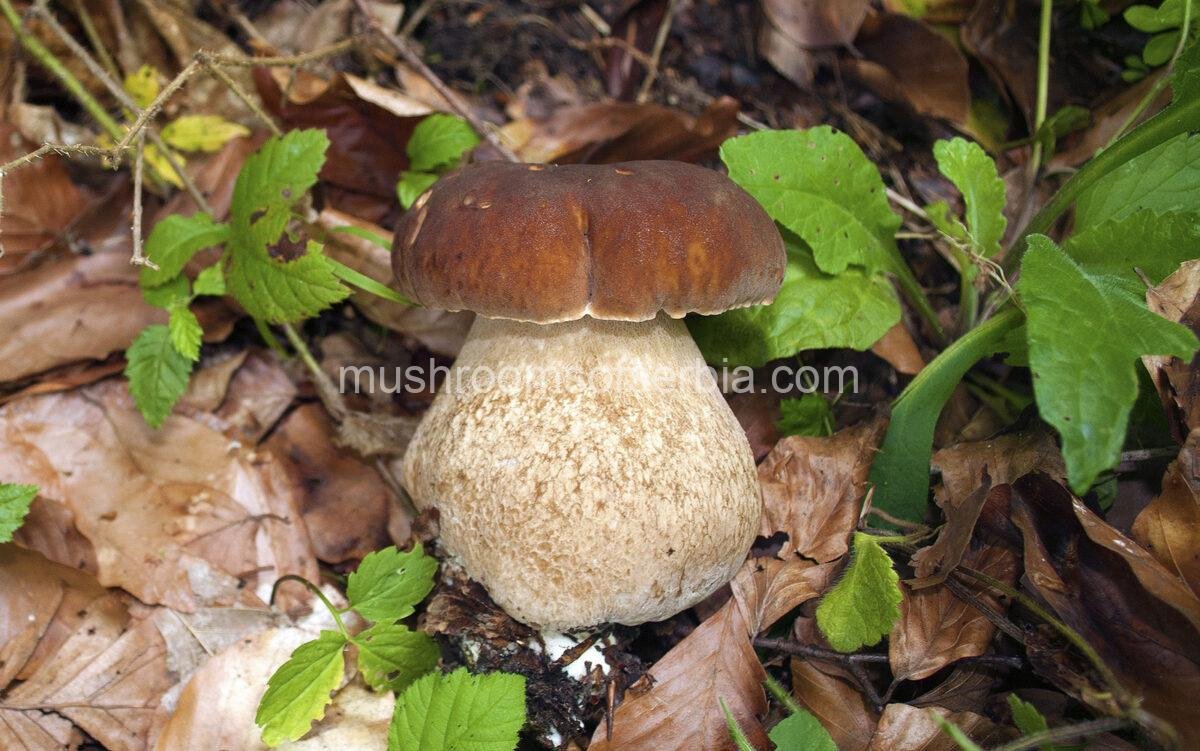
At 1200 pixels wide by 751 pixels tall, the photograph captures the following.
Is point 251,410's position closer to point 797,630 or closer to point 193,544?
point 193,544

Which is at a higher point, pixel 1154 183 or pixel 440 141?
pixel 440 141

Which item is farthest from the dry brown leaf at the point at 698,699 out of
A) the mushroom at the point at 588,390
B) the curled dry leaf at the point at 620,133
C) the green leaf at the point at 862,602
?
the curled dry leaf at the point at 620,133

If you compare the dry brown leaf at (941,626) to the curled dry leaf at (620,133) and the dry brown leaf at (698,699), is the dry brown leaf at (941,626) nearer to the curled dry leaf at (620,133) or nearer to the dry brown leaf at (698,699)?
the dry brown leaf at (698,699)

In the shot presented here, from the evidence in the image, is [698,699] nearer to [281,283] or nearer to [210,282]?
[281,283]

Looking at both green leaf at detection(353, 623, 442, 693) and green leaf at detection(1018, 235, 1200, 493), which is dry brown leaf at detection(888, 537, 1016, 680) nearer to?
green leaf at detection(1018, 235, 1200, 493)

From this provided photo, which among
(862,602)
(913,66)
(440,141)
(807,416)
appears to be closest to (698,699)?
(862,602)

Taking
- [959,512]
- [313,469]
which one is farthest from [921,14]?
[313,469]

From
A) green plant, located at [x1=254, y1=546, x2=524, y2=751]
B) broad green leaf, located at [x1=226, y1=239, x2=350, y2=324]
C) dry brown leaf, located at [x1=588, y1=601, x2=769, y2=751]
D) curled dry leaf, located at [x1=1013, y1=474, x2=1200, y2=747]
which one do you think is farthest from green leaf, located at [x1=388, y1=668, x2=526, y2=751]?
curled dry leaf, located at [x1=1013, y1=474, x2=1200, y2=747]
